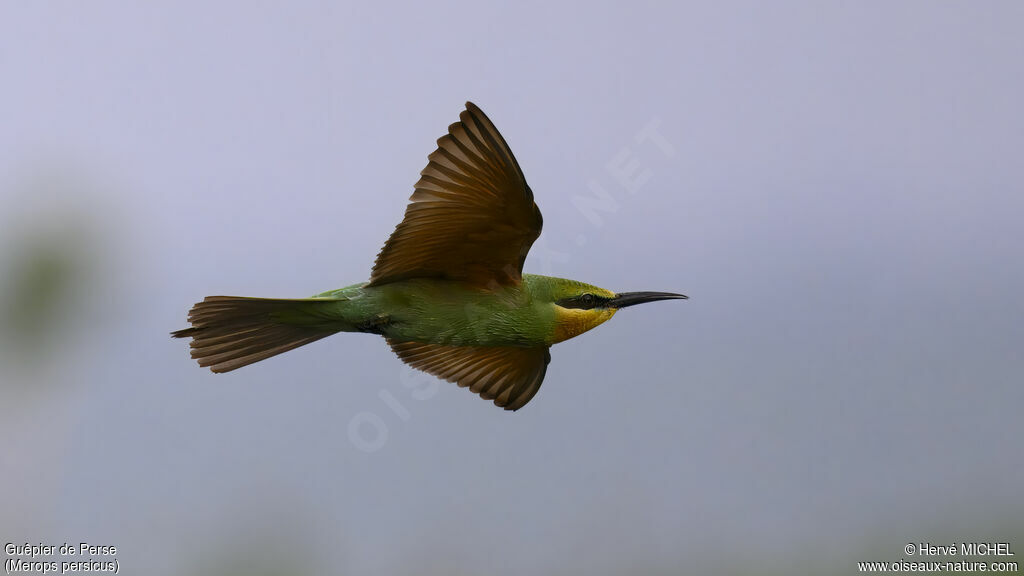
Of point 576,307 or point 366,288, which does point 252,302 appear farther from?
point 576,307

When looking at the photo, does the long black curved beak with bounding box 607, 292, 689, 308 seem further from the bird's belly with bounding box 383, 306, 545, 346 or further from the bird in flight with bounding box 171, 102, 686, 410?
the bird's belly with bounding box 383, 306, 545, 346

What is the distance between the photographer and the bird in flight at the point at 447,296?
220cm

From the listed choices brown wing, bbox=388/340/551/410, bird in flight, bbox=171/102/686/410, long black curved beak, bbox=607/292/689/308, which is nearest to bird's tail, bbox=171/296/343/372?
bird in flight, bbox=171/102/686/410

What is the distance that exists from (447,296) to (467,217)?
213 mm

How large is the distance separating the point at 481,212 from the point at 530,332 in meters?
0.33

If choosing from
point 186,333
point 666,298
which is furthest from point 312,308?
point 666,298

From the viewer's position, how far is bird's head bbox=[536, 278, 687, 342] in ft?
7.88

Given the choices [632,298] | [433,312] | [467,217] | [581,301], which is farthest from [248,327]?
[632,298]

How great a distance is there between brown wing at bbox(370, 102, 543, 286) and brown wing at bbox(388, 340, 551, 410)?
359 millimetres

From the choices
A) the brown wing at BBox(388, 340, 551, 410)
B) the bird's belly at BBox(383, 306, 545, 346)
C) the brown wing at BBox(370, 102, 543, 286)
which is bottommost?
the brown wing at BBox(388, 340, 551, 410)

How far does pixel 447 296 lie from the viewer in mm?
2342

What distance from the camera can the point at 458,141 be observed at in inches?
83.2

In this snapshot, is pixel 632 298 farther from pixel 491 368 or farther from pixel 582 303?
pixel 491 368

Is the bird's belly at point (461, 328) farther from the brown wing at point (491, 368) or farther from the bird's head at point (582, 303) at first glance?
the brown wing at point (491, 368)
